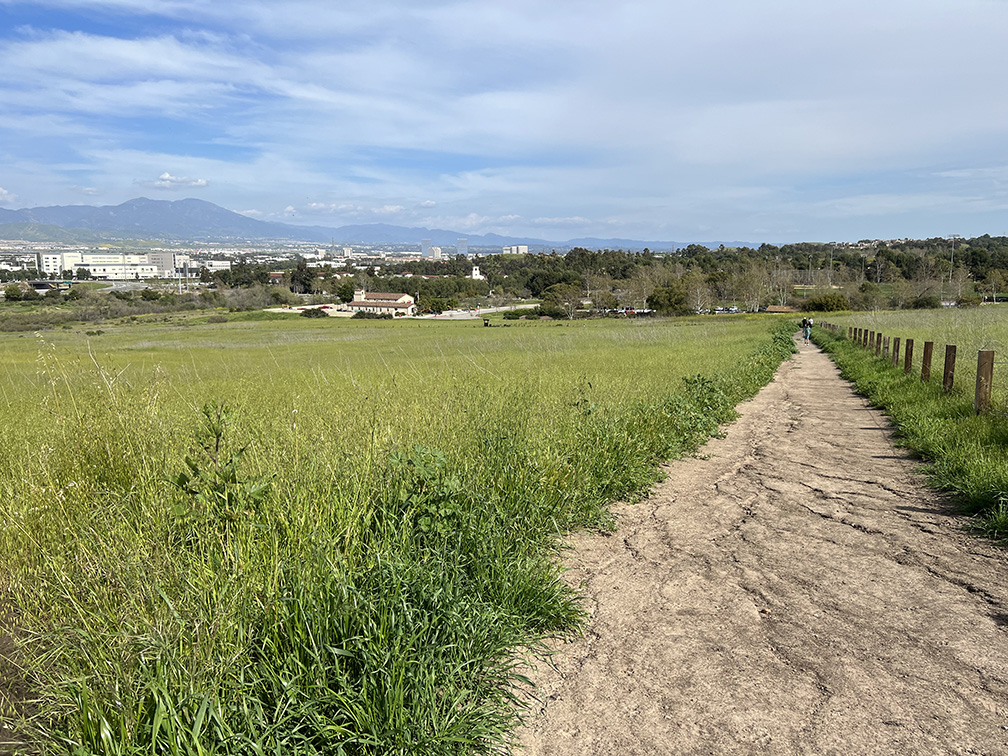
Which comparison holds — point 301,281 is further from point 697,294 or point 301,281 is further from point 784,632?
point 784,632

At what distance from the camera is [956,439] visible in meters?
7.00

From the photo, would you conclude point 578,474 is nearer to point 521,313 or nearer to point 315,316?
point 315,316

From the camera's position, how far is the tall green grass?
205 inches

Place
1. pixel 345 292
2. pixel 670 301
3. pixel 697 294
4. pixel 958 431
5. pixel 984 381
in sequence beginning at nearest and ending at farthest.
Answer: pixel 958 431
pixel 984 381
pixel 670 301
pixel 697 294
pixel 345 292

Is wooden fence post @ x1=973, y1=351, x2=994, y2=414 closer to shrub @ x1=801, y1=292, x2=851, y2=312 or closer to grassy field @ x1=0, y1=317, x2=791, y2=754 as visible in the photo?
grassy field @ x1=0, y1=317, x2=791, y2=754

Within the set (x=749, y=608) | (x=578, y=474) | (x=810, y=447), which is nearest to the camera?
(x=749, y=608)

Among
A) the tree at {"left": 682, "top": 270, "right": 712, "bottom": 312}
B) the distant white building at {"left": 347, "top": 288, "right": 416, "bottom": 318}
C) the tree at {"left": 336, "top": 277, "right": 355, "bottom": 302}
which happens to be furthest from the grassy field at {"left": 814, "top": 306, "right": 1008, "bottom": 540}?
the tree at {"left": 336, "top": 277, "right": 355, "bottom": 302}

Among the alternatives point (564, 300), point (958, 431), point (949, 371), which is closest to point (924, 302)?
point (564, 300)

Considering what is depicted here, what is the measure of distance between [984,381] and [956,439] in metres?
1.36

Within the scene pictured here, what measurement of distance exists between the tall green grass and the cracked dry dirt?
9.7 inches

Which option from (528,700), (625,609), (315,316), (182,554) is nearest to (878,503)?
(625,609)

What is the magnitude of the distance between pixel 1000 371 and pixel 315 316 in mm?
94120

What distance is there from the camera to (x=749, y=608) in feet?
12.0

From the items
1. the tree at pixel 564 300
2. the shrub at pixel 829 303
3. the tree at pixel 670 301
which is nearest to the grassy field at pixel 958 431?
the shrub at pixel 829 303
